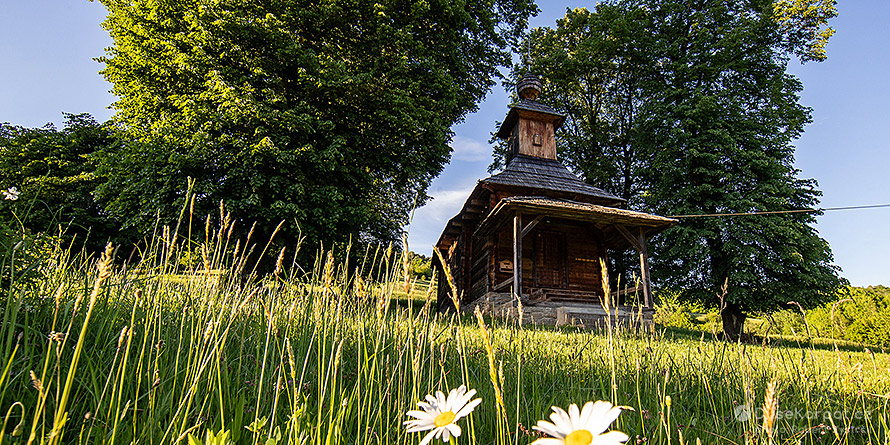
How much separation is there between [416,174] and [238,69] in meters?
5.47

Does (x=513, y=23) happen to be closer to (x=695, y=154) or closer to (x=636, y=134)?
(x=636, y=134)

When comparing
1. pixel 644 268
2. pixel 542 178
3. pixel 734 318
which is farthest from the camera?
pixel 542 178

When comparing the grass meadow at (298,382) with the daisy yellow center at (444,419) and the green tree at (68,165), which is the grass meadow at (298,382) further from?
the green tree at (68,165)

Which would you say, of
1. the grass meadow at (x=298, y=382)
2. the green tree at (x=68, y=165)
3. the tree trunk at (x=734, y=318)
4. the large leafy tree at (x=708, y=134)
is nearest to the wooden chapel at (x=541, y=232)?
the large leafy tree at (x=708, y=134)

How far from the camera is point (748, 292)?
1340 cm

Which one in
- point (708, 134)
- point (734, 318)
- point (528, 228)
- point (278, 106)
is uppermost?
point (708, 134)

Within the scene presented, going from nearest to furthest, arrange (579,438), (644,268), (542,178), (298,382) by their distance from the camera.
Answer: (579,438)
(298,382)
(644,268)
(542,178)

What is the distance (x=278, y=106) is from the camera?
1130 centimetres

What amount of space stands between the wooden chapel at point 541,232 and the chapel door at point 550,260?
32 millimetres

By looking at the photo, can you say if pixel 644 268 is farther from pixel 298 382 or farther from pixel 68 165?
pixel 68 165

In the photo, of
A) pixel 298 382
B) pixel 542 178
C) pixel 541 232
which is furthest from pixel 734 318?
pixel 298 382

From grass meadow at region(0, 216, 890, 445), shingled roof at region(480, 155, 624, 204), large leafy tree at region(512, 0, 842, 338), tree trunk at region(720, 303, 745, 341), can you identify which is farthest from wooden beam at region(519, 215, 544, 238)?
grass meadow at region(0, 216, 890, 445)

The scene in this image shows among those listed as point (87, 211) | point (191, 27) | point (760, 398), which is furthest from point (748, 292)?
point (87, 211)

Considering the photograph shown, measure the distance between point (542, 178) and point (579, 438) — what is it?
48.0ft
